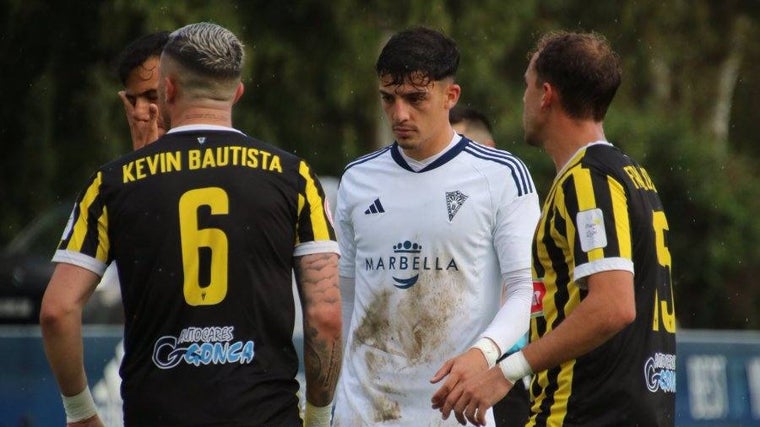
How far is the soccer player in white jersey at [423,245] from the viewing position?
21.5 ft

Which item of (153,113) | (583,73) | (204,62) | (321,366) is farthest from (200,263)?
(153,113)

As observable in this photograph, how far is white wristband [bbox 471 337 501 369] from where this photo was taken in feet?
19.3

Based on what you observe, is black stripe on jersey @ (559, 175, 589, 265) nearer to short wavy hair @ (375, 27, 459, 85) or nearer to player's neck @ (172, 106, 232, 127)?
player's neck @ (172, 106, 232, 127)

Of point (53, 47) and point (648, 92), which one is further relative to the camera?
point (648, 92)

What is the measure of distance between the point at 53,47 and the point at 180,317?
15.9 metres

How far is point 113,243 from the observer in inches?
208

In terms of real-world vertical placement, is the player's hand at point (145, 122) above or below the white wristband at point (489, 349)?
above

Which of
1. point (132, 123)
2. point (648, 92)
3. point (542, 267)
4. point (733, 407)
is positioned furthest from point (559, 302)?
point (648, 92)

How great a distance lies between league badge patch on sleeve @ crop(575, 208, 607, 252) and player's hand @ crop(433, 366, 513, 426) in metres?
0.55

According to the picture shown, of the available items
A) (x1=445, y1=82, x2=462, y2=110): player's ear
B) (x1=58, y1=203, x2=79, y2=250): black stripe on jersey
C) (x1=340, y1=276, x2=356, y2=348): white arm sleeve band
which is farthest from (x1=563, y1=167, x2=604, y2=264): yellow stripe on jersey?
(x1=340, y1=276, x2=356, y2=348): white arm sleeve band

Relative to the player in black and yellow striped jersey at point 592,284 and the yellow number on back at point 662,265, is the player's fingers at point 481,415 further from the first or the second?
the yellow number on back at point 662,265

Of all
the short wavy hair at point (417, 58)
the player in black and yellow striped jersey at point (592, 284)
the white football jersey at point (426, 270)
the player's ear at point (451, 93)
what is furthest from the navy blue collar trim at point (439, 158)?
the player in black and yellow striped jersey at point (592, 284)

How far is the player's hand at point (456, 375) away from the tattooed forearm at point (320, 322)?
0.39m

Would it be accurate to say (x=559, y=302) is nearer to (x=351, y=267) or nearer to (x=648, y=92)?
→ (x=351, y=267)
